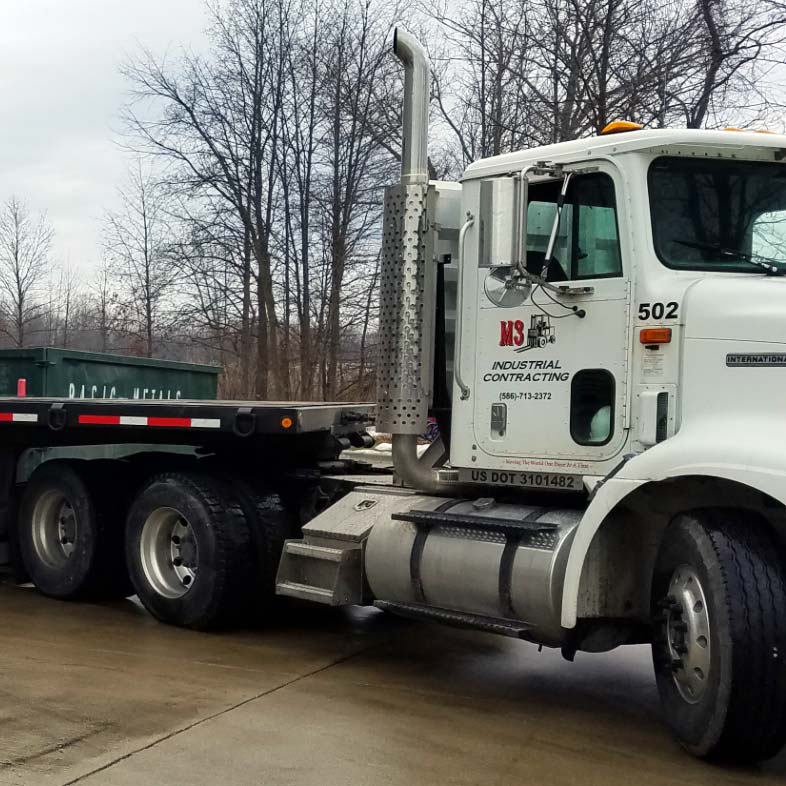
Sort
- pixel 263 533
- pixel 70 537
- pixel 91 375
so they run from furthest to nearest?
pixel 91 375 < pixel 70 537 < pixel 263 533

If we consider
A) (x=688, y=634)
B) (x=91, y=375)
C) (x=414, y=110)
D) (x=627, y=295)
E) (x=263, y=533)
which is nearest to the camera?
(x=688, y=634)

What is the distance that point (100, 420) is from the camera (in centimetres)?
776

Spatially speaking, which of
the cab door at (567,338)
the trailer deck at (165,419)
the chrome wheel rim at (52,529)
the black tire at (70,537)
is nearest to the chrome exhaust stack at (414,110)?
the cab door at (567,338)

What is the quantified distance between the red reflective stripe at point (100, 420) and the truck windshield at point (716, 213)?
13.3 ft

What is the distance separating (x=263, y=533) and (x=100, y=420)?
1.51 m

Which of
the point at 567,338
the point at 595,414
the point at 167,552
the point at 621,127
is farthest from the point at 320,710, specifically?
the point at 621,127

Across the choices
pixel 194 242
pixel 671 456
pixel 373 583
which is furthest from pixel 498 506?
pixel 194 242

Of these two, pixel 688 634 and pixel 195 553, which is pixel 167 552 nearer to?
pixel 195 553

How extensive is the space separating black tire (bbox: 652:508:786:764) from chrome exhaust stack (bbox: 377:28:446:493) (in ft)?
6.24

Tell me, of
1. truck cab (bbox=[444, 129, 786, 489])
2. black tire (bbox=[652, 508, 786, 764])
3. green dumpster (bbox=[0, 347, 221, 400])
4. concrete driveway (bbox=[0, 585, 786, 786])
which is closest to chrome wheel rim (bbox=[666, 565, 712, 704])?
black tire (bbox=[652, 508, 786, 764])

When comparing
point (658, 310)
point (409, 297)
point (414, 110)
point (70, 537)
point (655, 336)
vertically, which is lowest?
point (70, 537)

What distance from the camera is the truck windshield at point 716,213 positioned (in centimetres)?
546

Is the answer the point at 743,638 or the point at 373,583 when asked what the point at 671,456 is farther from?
the point at 373,583

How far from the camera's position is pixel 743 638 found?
4.52 metres
